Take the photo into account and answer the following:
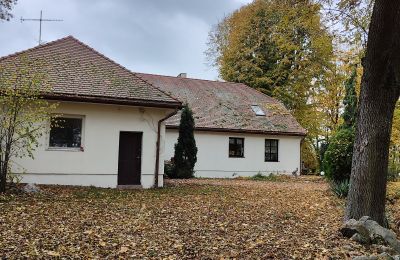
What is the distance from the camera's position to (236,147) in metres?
22.7

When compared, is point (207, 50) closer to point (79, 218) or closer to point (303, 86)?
point (303, 86)

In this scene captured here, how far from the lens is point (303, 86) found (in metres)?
31.7

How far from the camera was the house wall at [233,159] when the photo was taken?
2164cm

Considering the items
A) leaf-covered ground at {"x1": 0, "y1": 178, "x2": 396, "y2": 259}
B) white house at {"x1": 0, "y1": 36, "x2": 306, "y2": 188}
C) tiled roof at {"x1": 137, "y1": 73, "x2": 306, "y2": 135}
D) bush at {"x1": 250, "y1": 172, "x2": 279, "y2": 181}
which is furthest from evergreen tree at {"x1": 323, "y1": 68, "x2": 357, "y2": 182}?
bush at {"x1": 250, "y1": 172, "x2": 279, "y2": 181}

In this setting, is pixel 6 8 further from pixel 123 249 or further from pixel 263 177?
pixel 263 177

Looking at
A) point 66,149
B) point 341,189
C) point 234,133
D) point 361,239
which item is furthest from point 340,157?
point 234,133

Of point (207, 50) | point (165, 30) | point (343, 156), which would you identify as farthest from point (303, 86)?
point (343, 156)

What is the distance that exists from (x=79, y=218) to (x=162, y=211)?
1941mm

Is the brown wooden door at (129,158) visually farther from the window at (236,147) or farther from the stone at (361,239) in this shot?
the window at (236,147)

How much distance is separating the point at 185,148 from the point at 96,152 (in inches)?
270

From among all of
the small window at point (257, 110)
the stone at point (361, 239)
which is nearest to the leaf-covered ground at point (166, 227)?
the stone at point (361, 239)

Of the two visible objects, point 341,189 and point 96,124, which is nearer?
point 341,189

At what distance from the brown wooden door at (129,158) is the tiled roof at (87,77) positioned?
143 centimetres

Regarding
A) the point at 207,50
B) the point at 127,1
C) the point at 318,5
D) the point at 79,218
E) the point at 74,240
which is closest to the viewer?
the point at 74,240
